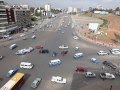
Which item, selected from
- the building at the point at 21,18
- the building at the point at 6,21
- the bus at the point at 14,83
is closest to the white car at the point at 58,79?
the bus at the point at 14,83

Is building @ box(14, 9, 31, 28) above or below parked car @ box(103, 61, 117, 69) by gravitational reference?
above

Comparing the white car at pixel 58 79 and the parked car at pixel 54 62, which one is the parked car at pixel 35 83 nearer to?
the white car at pixel 58 79

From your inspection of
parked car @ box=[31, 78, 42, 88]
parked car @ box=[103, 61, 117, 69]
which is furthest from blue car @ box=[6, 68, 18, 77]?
parked car @ box=[103, 61, 117, 69]

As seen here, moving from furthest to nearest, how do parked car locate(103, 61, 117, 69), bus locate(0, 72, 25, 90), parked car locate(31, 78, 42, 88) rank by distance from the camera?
parked car locate(103, 61, 117, 69), parked car locate(31, 78, 42, 88), bus locate(0, 72, 25, 90)

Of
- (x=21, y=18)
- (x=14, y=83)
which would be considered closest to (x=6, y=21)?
(x=21, y=18)

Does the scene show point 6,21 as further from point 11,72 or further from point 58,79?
point 58,79

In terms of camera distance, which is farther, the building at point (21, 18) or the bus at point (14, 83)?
the building at point (21, 18)

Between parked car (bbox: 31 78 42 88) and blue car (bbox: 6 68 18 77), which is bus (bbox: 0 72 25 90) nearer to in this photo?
parked car (bbox: 31 78 42 88)

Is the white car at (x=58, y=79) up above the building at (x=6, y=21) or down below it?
below
